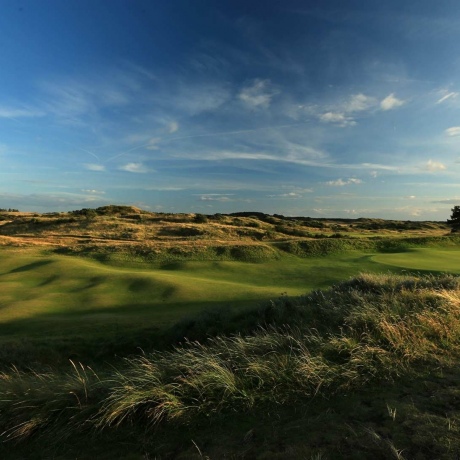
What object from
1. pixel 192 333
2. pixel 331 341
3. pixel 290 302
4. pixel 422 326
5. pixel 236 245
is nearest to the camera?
pixel 331 341

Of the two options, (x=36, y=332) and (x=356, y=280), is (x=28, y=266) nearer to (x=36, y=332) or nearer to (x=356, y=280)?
(x=36, y=332)

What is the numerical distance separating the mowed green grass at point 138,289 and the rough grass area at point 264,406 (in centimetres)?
671

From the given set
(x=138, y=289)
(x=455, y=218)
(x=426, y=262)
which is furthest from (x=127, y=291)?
(x=455, y=218)

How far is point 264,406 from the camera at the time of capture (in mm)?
4562

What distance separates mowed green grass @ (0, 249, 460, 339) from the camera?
42.0 ft

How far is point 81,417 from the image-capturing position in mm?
4539

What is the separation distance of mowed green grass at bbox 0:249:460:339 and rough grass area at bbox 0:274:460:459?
6711 millimetres

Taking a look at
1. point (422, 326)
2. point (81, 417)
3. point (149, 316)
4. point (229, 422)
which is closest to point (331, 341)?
point (422, 326)

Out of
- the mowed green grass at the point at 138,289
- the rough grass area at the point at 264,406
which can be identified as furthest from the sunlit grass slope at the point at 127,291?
the rough grass area at the point at 264,406

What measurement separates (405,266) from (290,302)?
581 inches

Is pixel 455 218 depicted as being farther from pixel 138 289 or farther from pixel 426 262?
pixel 138 289

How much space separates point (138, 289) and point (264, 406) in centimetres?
1452

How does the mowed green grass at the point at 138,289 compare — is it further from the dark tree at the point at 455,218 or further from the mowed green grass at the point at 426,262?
the dark tree at the point at 455,218

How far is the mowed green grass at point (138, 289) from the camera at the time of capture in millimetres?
12812
